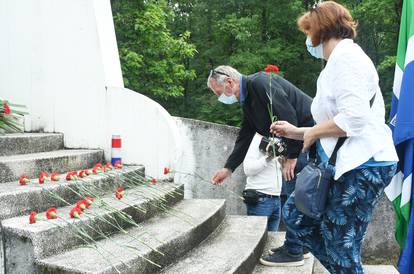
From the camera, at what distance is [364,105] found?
2.43m

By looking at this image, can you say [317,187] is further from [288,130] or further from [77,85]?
[77,85]

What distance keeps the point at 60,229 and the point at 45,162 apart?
1221 mm

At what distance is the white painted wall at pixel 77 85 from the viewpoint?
15.7ft

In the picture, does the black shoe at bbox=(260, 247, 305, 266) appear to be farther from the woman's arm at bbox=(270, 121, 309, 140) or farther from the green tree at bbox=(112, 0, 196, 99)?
the green tree at bbox=(112, 0, 196, 99)

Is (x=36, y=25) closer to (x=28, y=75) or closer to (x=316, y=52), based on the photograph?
(x=28, y=75)

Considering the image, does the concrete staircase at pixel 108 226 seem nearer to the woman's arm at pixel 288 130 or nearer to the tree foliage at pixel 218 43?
the woman's arm at pixel 288 130

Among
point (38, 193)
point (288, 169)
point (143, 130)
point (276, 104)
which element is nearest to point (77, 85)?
point (143, 130)

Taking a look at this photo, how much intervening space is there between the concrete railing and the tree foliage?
6661 millimetres

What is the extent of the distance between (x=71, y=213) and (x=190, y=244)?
859mm

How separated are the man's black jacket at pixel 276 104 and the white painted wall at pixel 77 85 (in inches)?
43.1

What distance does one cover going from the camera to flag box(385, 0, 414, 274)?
3.91 meters

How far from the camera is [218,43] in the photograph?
19.5m

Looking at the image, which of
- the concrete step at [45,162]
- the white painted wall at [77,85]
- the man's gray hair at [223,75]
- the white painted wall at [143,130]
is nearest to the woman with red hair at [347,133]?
the man's gray hair at [223,75]

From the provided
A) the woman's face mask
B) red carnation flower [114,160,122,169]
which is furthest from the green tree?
the woman's face mask
